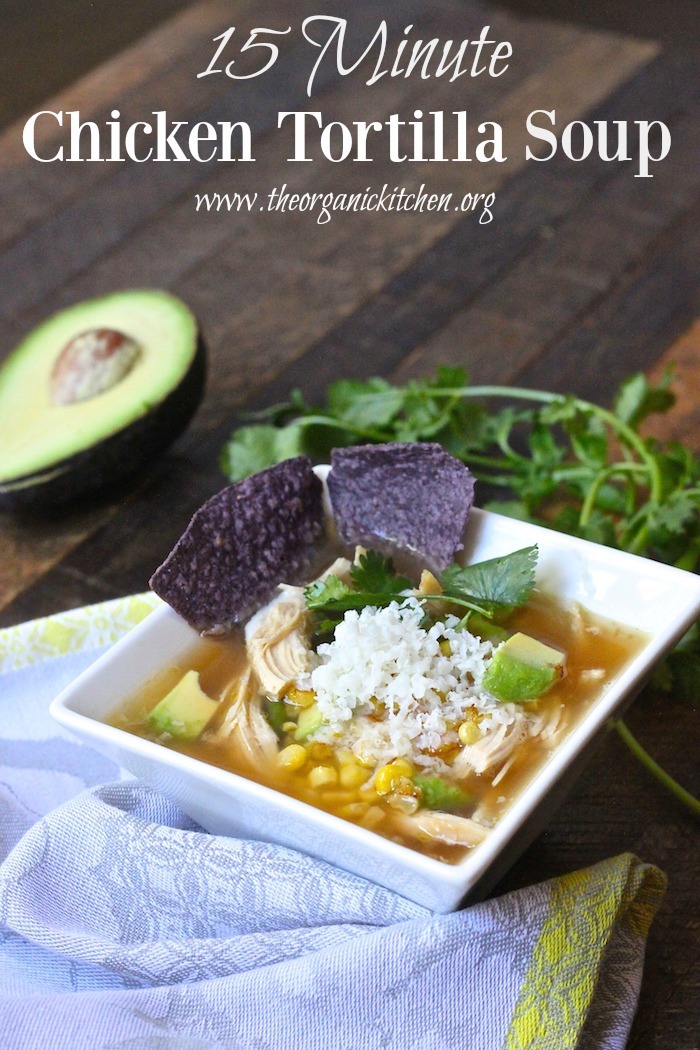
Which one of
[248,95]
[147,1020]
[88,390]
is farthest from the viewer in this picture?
[248,95]

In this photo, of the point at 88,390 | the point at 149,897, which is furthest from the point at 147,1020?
the point at 88,390

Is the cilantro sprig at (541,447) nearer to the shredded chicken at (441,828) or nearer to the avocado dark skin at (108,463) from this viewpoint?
the avocado dark skin at (108,463)

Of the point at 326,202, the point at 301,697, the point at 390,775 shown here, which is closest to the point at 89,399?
the point at 326,202

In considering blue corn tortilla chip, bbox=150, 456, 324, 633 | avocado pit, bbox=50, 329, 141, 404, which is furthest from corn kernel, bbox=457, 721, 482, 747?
avocado pit, bbox=50, 329, 141, 404

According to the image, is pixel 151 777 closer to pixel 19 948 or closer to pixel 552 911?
pixel 19 948

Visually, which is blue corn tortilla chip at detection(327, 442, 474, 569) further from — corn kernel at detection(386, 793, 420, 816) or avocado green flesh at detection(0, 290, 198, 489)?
avocado green flesh at detection(0, 290, 198, 489)

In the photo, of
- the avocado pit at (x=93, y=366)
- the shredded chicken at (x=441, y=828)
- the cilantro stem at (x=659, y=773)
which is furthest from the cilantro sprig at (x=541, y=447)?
the shredded chicken at (x=441, y=828)
